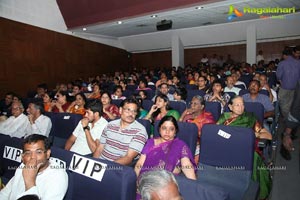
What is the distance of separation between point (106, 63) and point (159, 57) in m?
3.07

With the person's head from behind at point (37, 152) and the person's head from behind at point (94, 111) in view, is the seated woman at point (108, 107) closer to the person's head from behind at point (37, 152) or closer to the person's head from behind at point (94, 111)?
the person's head from behind at point (94, 111)

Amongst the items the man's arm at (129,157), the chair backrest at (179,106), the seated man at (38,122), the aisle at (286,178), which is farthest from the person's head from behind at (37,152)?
the chair backrest at (179,106)

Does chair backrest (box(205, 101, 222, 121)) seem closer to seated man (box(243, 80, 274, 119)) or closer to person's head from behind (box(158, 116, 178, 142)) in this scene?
seated man (box(243, 80, 274, 119))

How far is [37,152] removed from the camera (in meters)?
1.90

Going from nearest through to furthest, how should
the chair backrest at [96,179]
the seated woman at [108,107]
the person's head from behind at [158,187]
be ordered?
the person's head from behind at [158,187], the chair backrest at [96,179], the seated woman at [108,107]

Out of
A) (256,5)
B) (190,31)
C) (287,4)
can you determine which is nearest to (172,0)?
(256,5)

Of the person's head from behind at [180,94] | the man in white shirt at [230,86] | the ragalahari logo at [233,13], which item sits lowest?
the person's head from behind at [180,94]

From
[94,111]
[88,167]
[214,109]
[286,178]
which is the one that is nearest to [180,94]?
[214,109]

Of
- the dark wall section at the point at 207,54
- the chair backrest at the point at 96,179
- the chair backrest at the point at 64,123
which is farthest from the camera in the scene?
the dark wall section at the point at 207,54

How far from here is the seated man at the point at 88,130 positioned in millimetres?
2957

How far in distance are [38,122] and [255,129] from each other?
2.87 m

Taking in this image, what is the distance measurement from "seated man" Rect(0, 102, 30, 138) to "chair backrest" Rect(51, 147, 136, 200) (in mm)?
2113

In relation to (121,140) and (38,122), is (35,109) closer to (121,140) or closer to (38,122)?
(38,122)

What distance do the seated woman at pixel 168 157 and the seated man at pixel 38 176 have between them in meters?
0.66
